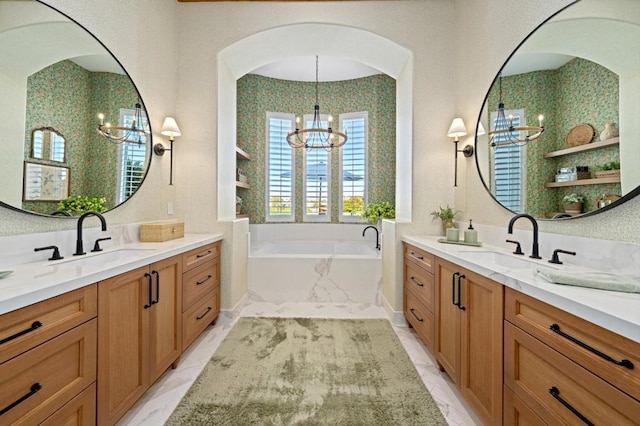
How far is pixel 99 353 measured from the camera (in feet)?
4.18

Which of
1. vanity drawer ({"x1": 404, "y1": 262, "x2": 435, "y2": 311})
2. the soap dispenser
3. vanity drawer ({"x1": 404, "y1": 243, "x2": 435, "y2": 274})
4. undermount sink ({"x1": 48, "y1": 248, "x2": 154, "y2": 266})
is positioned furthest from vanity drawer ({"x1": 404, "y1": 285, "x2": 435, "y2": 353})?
undermount sink ({"x1": 48, "y1": 248, "x2": 154, "y2": 266})

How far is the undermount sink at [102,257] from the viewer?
5.18ft

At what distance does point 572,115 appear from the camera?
5.07 ft

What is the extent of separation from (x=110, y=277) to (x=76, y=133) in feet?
3.38

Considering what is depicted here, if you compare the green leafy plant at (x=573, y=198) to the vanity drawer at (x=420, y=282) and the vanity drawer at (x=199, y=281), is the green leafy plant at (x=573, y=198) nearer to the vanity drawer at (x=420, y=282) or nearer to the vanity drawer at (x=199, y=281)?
the vanity drawer at (x=420, y=282)

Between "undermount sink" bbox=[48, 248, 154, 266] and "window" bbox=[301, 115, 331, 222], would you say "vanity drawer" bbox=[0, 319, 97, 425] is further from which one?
"window" bbox=[301, 115, 331, 222]

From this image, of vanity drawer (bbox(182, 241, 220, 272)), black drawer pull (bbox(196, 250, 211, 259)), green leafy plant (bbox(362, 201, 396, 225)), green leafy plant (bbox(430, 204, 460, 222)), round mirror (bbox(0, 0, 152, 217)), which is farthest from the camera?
green leafy plant (bbox(362, 201, 396, 225))

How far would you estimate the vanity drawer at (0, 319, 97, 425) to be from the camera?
912mm

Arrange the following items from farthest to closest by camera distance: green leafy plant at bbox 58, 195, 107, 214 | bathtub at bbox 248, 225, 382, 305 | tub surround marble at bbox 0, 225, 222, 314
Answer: bathtub at bbox 248, 225, 382, 305 → green leafy plant at bbox 58, 195, 107, 214 → tub surround marble at bbox 0, 225, 222, 314

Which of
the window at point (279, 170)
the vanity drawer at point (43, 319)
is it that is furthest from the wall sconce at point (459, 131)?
the window at point (279, 170)

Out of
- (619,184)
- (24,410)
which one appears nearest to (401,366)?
(619,184)

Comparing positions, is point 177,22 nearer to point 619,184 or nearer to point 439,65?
point 439,65

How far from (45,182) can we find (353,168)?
4179mm

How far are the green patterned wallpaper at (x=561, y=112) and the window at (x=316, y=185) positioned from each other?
3366 mm
